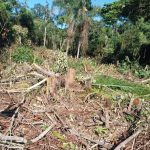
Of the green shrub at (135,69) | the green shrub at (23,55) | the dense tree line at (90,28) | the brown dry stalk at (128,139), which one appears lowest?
the brown dry stalk at (128,139)

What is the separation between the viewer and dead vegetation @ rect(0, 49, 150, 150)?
6.53 m

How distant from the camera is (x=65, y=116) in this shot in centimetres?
737

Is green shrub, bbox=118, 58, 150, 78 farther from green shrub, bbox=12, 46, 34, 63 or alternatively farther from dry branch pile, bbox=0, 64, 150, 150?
dry branch pile, bbox=0, 64, 150, 150

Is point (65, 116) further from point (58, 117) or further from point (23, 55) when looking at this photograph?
point (23, 55)

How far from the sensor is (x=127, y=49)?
27.3 metres

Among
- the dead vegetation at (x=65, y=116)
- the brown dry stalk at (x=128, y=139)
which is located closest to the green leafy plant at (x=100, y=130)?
the dead vegetation at (x=65, y=116)

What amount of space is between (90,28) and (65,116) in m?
30.7

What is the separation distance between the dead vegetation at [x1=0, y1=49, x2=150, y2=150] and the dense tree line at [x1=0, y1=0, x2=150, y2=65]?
14570mm

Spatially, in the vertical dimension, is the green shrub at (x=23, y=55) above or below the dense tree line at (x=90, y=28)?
below

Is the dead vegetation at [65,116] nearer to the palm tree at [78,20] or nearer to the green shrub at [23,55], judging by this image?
the green shrub at [23,55]

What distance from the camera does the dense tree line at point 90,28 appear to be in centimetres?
2680

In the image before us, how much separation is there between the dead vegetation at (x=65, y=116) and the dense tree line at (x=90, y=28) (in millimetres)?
14570

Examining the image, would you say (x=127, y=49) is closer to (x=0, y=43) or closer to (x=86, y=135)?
(x=0, y=43)

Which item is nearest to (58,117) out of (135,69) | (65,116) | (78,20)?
(65,116)
